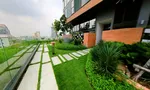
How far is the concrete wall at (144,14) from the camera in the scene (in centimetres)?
441

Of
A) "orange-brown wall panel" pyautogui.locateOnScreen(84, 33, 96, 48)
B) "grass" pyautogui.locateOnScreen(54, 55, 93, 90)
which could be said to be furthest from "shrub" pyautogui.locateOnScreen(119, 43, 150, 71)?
"orange-brown wall panel" pyautogui.locateOnScreen(84, 33, 96, 48)

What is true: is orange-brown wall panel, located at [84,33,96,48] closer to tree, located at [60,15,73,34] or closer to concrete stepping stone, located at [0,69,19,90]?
concrete stepping stone, located at [0,69,19,90]

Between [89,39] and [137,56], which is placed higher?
[89,39]

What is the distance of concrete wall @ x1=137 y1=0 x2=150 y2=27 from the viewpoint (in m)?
4.41

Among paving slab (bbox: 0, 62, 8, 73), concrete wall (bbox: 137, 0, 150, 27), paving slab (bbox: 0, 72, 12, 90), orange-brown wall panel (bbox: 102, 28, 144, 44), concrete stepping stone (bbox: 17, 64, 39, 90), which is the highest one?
concrete wall (bbox: 137, 0, 150, 27)

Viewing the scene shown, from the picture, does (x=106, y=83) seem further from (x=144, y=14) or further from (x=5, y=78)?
(x=144, y=14)

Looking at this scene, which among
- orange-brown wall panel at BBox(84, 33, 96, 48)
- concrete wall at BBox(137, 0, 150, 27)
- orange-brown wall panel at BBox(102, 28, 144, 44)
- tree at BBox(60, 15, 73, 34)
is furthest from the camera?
tree at BBox(60, 15, 73, 34)

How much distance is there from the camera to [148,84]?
2607 mm

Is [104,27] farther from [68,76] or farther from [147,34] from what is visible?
[68,76]

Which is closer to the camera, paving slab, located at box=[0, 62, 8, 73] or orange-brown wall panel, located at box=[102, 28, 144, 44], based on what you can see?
paving slab, located at box=[0, 62, 8, 73]

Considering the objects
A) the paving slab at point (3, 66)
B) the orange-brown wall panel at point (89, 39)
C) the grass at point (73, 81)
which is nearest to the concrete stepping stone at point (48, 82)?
the grass at point (73, 81)

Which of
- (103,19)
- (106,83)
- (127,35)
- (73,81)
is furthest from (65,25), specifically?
(106,83)

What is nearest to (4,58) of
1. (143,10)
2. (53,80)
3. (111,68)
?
(53,80)

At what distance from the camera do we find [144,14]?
4609 mm
